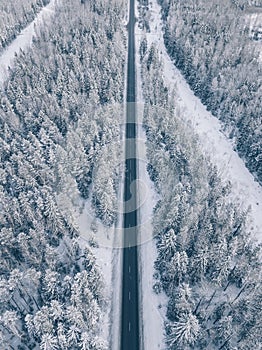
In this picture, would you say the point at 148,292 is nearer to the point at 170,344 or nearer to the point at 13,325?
the point at 170,344

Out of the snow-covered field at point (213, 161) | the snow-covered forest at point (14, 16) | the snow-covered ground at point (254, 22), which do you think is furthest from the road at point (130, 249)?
the snow-covered ground at point (254, 22)

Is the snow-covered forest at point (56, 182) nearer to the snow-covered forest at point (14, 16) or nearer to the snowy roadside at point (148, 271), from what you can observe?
the snowy roadside at point (148, 271)

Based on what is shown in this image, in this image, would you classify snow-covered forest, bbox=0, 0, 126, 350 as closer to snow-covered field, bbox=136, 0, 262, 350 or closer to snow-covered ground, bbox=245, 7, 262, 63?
snow-covered field, bbox=136, 0, 262, 350

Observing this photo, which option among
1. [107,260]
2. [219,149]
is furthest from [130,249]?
[219,149]

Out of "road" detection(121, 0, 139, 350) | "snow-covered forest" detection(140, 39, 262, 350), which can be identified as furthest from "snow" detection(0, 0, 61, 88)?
"snow-covered forest" detection(140, 39, 262, 350)

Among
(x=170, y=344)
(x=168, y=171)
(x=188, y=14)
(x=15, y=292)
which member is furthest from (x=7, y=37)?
(x=170, y=344)

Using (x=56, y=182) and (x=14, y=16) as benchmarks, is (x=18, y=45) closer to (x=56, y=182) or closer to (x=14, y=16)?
(x=14, y=16)

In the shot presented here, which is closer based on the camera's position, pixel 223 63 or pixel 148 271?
pixel 148 271
